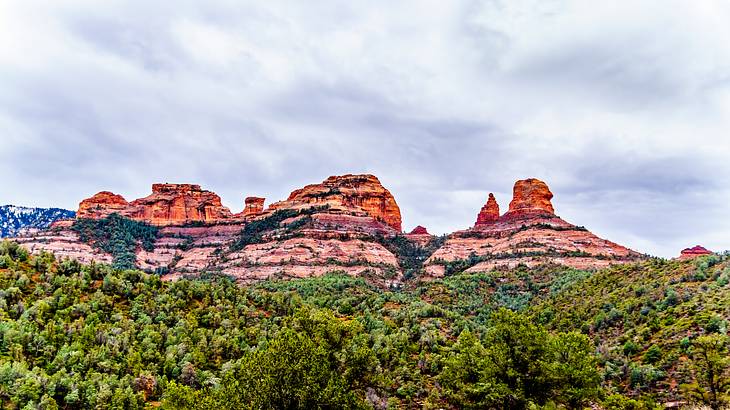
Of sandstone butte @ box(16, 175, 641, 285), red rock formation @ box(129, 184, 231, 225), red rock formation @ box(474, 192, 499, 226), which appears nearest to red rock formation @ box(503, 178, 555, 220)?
sandstone butte @ box(16, 175, 641, 285)

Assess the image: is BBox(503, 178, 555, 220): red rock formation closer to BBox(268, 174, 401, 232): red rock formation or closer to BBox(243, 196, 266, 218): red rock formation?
BBox(268, 174, 401, 232): red rock formation

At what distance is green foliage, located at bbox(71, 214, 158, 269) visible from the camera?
138 metres

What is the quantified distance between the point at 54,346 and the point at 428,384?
25471mm

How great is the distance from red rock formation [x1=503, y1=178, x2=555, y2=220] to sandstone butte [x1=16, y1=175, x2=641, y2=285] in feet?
1.16

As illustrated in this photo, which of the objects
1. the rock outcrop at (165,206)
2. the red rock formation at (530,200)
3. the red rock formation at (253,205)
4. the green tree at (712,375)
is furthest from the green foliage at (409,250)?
the green tree at (712,375)

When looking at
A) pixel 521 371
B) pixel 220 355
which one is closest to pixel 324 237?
pixel 220 355

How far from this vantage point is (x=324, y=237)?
13112 cm

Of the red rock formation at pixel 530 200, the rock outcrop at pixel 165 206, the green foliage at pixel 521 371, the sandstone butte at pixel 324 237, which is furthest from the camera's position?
the rock outcrop at pixel 165 206

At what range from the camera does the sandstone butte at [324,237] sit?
366 ft

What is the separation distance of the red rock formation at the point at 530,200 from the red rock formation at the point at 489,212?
11.5m

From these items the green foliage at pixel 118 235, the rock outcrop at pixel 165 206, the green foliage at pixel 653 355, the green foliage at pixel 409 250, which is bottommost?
the green foliage at pixel 653 355

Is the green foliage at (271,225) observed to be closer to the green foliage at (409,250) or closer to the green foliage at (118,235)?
the green foliage at (409,250)

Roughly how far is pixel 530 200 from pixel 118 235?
14344 cm

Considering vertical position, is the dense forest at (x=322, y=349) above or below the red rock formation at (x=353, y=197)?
below
